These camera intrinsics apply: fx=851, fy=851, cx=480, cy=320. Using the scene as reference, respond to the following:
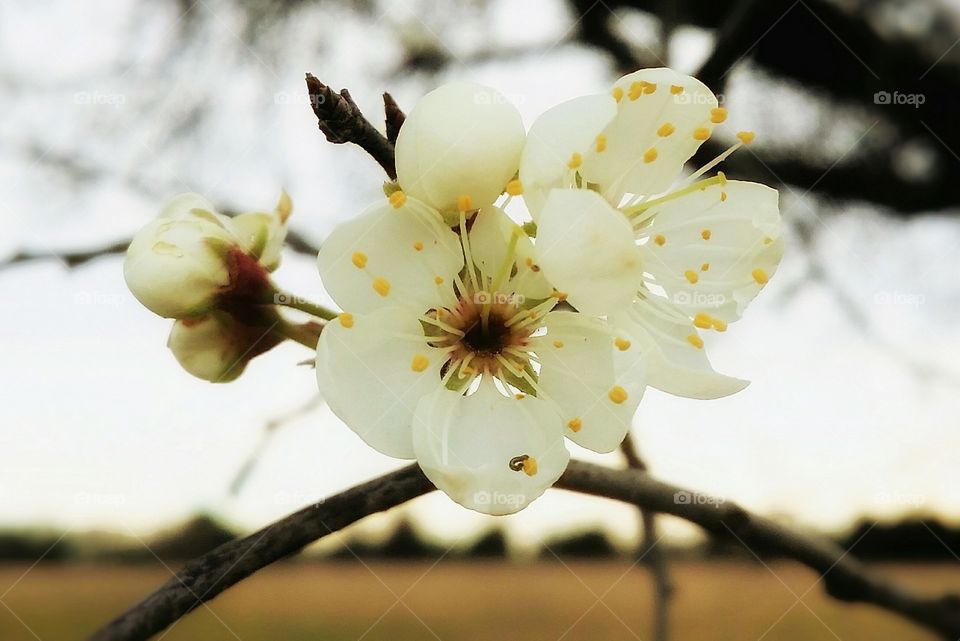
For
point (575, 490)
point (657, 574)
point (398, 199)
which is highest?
point (398, 199)

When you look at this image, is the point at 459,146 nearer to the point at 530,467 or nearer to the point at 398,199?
the point at 398,199

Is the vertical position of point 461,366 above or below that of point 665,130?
below

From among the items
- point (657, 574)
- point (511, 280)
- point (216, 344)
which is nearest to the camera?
point (511, 280)

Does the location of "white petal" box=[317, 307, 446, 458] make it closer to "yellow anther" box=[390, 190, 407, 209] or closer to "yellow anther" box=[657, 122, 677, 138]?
"yellow anther" box=[390, 190, 407, 209]

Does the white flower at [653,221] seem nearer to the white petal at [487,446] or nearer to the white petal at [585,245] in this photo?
the white petal at [585,245]

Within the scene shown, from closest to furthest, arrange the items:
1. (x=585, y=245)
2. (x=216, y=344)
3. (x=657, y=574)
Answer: (x=585, y=245)
(x=216, y=344)
(x=657, y=574)

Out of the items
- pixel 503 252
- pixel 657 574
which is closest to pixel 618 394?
pixel 503 252

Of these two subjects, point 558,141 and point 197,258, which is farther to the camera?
point 197,258

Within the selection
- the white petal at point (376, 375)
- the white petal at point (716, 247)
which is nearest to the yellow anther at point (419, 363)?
the white petal at point (376, 375)
